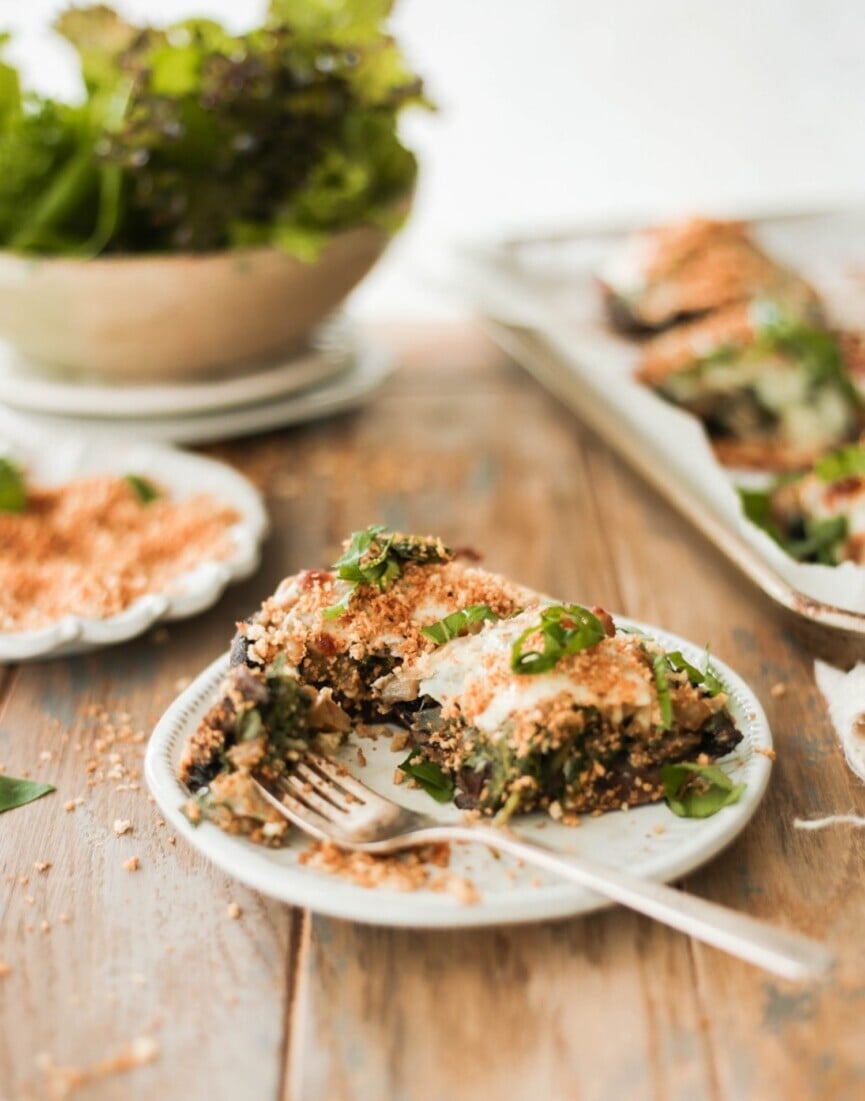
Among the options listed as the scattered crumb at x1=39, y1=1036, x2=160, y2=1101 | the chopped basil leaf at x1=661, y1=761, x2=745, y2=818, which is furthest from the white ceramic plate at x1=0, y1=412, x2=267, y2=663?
the chopped basil leaf at x1=661, y1=761, x2=745, y2=818

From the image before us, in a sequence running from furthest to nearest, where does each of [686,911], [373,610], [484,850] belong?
[373,610], [484,850], [686,911]

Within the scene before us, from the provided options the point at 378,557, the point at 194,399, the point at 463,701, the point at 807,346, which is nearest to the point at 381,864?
the point at 463,701

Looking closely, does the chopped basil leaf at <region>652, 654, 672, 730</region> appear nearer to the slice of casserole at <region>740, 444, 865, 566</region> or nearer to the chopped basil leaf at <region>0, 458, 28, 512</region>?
the slice of casserole at <region>740, 444, 865, 566</region>

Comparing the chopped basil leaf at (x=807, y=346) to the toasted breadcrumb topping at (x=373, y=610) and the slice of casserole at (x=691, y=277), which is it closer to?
the slice of casserole at (x=691, y=277)

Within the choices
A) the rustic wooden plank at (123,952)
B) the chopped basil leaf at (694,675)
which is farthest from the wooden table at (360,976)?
the chopped basil leaf at (694,675)

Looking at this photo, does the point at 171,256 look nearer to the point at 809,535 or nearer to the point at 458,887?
the point at 809,535
